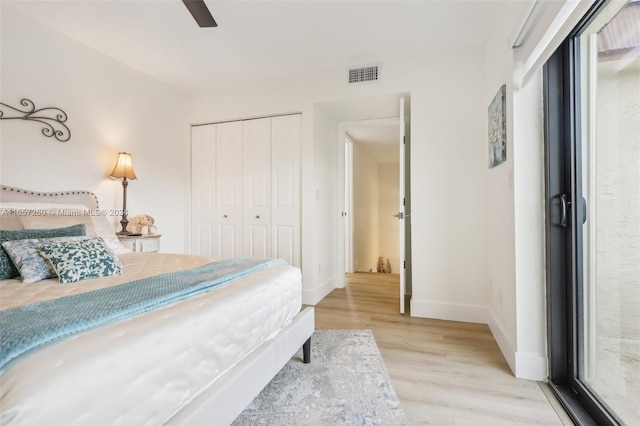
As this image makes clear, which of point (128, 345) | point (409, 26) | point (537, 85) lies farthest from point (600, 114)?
point (128, 345)

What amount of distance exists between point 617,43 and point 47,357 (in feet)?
7.50

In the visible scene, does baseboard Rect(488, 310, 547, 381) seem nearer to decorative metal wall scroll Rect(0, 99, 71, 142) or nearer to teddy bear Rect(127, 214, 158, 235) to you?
teddy bear Rect(127, 214, 158, 235)

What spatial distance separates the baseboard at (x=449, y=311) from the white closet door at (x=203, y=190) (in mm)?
2440

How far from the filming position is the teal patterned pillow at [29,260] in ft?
5.11

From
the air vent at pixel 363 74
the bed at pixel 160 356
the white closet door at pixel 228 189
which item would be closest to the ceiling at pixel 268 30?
the air vent at pixel 363 74

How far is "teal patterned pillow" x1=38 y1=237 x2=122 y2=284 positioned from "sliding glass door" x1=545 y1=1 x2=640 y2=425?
8.05 ft

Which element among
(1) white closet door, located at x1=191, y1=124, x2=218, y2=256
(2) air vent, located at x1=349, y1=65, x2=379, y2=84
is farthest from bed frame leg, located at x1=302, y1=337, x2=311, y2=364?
(2) air vent, located at x1=349, y1=65, x2=379, y2=84

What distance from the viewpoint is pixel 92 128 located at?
9.27 ft

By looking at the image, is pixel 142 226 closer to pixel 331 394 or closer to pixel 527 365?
pixel 331 394

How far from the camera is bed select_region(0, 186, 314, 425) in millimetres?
690

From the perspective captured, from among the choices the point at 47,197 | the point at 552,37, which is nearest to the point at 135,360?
the point at 552,37

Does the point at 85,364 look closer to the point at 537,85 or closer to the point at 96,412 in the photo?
the point at 96,412

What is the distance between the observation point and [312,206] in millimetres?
3311

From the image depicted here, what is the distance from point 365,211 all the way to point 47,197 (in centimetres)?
484
